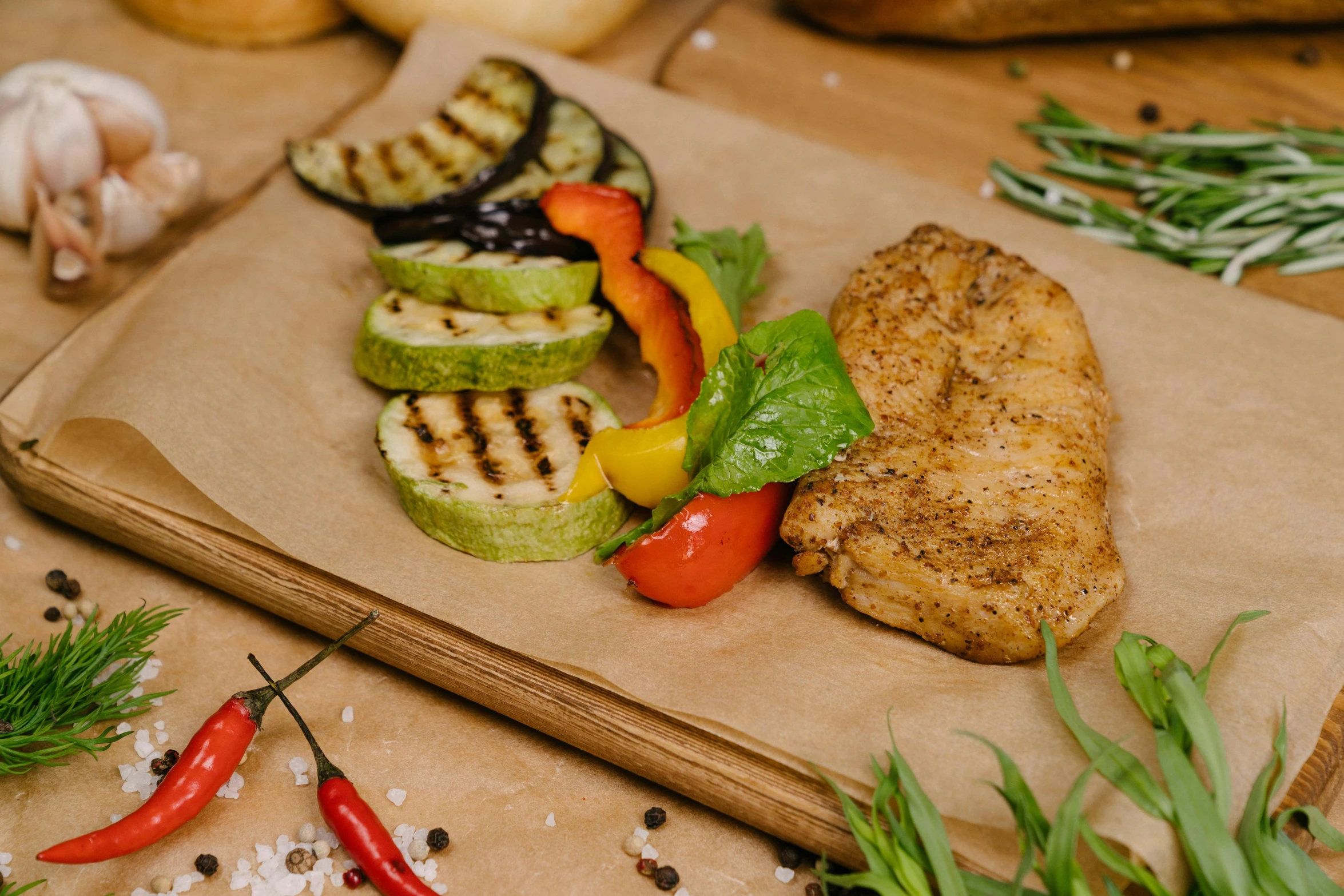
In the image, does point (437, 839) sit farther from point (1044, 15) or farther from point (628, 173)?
point (1044, 15)

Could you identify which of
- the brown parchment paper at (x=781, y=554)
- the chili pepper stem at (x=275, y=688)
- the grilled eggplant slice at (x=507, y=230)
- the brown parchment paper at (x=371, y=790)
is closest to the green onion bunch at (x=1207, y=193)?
the brown parchment paper at (x=781, y=554)

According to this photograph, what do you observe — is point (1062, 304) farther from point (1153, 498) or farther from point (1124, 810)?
point (1124, 810)

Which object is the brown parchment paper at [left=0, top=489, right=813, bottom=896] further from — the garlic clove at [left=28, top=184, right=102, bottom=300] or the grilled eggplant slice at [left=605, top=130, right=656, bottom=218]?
the grilled eggplant slice at [left=605, top=130, right=656, bottom=218]

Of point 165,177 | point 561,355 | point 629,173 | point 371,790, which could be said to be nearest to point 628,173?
point 629,173

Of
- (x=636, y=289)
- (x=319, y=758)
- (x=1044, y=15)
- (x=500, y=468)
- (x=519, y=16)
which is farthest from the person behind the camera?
(x=1044, y=15)

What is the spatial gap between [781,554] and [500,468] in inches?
33.9

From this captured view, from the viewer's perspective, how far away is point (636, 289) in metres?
3.62

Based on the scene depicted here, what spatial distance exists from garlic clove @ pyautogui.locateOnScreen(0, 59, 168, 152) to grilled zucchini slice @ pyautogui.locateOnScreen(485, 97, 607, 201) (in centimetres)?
154

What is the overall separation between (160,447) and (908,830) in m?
2.30

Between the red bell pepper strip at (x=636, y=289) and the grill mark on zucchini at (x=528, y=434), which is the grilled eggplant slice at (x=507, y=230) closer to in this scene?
the red bell pepper strip at (x=636, y=289)

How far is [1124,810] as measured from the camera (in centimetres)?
236

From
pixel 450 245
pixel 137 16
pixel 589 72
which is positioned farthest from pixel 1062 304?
pixel 137 16

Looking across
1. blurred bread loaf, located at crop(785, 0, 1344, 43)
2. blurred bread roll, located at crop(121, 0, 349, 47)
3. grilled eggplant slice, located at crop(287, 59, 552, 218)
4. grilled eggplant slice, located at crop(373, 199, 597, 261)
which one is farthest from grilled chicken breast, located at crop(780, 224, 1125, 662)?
blurred bread roll, located at crop(121, 0, 349, 47)

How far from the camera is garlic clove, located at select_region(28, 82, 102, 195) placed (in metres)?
4.05
